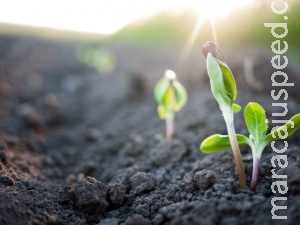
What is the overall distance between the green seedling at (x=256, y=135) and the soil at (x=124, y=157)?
149 mm

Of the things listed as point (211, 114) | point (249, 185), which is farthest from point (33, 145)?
point (249, 185)

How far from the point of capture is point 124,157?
10.4 feet

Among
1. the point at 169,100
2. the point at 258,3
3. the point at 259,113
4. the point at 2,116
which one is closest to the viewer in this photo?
the point at 259,113

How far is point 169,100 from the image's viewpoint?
10.3ft

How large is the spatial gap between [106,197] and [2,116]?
7.71 ft

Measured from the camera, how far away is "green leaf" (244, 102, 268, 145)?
1.96 metres

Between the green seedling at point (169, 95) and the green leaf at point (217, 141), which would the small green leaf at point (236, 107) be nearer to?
the green leaf at point (217, 141)

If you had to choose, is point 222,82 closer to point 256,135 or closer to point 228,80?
point 228,80

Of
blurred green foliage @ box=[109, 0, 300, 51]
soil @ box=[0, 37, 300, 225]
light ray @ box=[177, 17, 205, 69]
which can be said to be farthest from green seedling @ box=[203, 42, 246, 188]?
blurred green foliage @ box=[109, 0, 300, 51]

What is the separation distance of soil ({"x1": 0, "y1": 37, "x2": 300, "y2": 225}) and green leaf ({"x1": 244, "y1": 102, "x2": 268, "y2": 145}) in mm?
220

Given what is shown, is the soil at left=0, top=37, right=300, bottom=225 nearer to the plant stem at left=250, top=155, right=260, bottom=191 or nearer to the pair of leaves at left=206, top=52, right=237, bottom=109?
the plant stem at left=250, top=155, right=260, bottom=191

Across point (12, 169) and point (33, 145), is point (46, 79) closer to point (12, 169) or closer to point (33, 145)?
point (33, 145)

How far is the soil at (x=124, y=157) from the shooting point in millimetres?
1812

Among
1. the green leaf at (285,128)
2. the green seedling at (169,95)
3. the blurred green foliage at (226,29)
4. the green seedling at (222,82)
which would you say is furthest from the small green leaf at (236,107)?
the blurred green foliage at (226,29)
